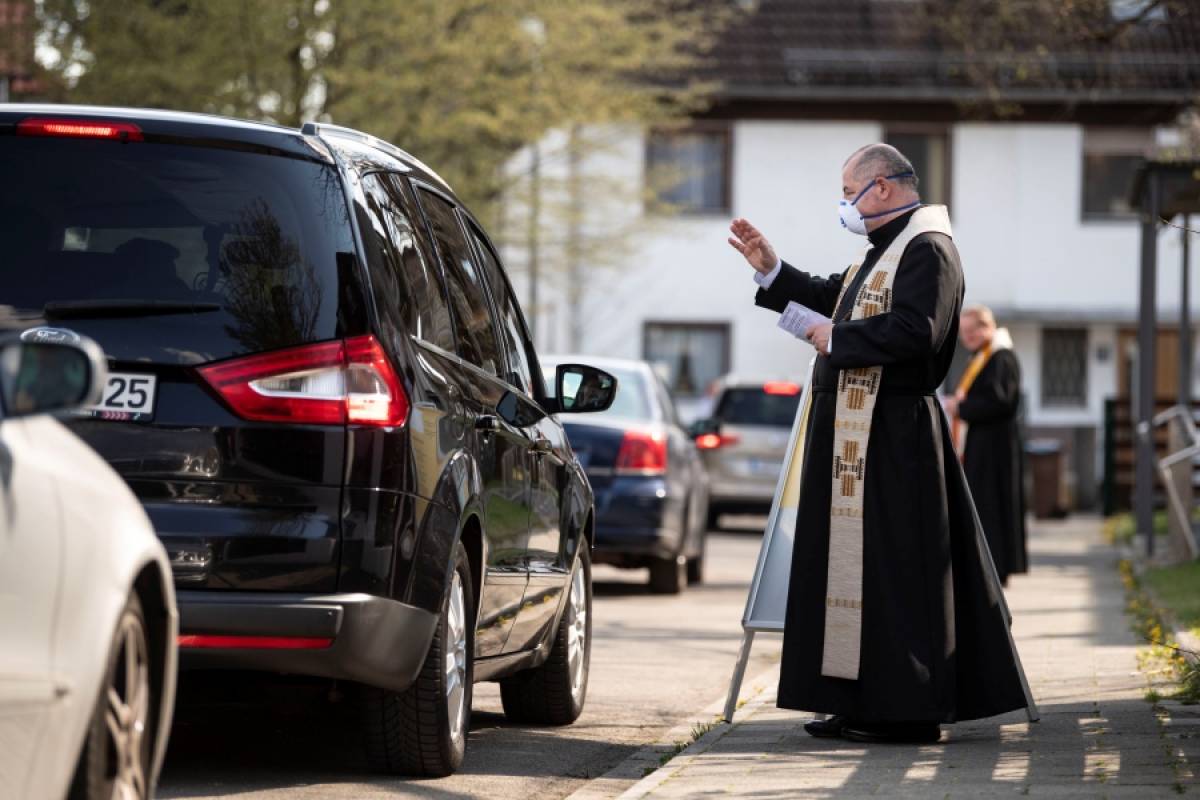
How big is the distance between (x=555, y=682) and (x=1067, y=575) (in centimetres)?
1017

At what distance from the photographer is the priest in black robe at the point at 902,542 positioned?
711 centimetres

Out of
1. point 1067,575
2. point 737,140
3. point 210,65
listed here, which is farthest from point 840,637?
point 737,140

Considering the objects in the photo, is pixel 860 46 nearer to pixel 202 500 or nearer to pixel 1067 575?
pixel 1067 575

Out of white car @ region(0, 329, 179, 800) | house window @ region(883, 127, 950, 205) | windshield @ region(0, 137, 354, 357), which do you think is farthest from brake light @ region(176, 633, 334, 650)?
house window @ region(883, 127, 950, 205)

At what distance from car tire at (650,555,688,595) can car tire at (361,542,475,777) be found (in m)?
8.94

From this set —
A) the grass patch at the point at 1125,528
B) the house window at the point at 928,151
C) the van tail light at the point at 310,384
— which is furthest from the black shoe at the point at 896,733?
the house window at the point at 928,151

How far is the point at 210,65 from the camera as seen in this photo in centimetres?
2102

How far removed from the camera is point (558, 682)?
26.9ft

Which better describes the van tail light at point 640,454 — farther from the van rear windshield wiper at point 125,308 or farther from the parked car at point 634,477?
the van rear windshield wiper at point 125,308

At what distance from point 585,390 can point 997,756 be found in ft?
6.93

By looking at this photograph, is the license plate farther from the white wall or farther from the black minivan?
→ the white wall

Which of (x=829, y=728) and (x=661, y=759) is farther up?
(x=829, y=728)

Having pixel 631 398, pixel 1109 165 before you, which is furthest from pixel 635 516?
pixel 1109 165

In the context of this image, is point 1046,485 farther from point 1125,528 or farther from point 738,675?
point 738,675
